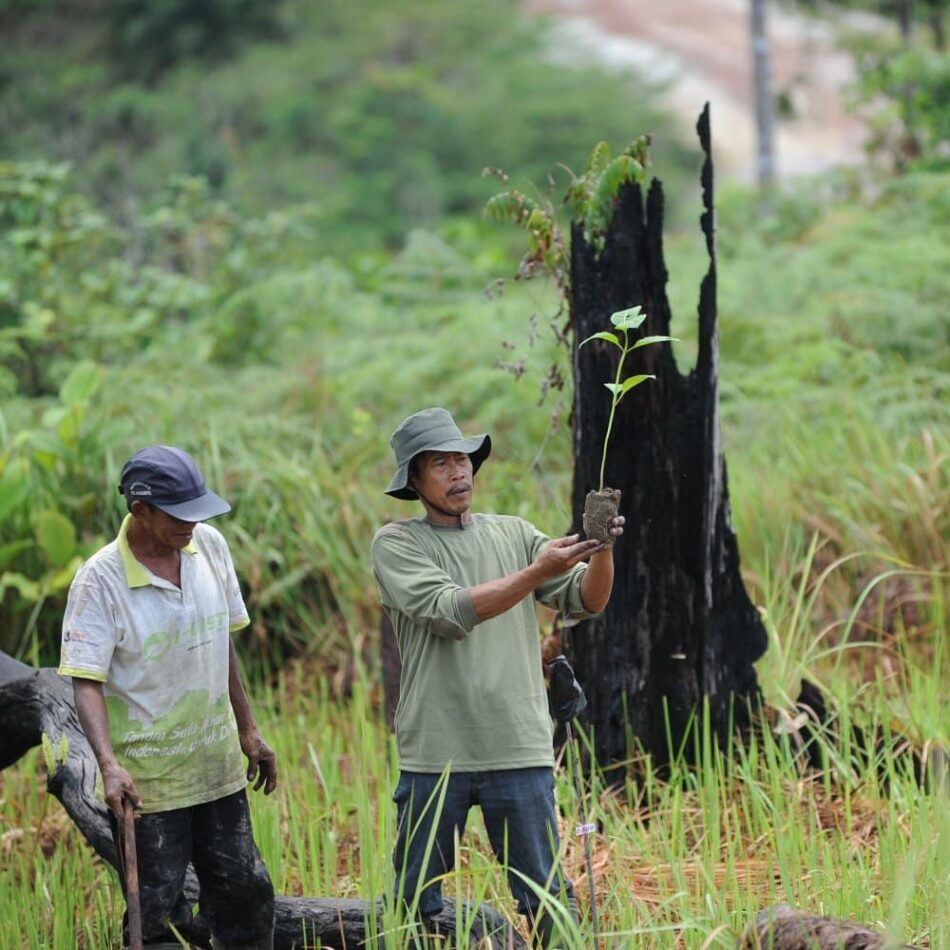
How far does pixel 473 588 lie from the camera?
3.68 m

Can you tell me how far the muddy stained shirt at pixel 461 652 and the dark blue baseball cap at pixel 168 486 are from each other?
0.48m

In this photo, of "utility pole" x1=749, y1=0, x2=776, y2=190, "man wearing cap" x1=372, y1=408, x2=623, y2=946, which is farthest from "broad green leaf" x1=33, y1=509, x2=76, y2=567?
"utility pole" x1=749, y1=0, x2=776, y2=190

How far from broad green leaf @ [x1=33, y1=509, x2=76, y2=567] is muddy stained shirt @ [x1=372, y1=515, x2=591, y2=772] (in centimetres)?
350

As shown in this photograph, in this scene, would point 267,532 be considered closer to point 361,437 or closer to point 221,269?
point 361,437

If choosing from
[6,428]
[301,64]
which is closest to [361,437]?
[6,428]

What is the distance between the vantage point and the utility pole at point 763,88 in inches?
625

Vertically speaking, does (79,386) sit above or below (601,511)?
above

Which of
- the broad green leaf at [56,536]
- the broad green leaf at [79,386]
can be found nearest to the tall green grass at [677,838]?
the broad green leaf at [56,536]

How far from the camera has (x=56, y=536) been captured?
705 cm

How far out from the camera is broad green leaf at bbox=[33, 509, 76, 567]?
6988 millimetres

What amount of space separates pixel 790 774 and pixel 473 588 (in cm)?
179

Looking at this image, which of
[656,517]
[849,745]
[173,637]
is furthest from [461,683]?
[849,745]

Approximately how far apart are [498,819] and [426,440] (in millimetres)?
1005

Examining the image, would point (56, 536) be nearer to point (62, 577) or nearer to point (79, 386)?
point (62, 577)
